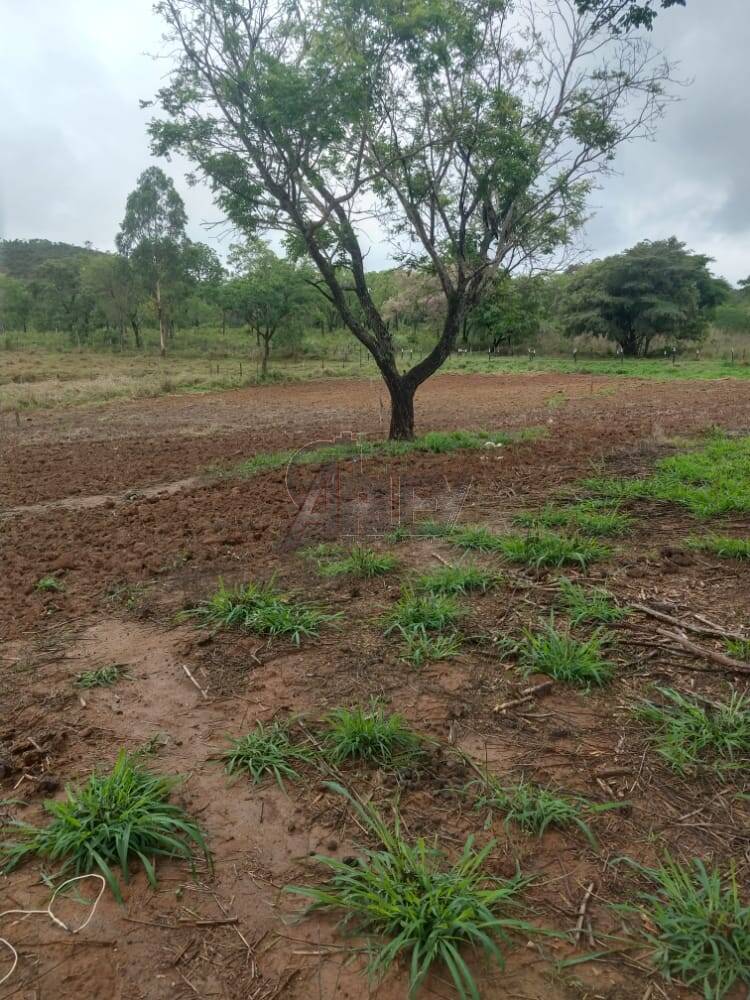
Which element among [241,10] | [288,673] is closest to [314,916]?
[288,673]

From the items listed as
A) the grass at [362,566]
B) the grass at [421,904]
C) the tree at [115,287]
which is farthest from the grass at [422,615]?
the tree at [115,287]

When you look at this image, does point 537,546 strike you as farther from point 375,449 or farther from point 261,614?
point 375,449

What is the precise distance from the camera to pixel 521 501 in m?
Result: 5.64

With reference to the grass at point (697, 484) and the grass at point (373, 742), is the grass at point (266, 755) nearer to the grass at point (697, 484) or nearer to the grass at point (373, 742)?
the grass at point (373, 742)

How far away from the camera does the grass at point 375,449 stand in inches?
→ 326

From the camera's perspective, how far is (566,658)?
282 centimetres

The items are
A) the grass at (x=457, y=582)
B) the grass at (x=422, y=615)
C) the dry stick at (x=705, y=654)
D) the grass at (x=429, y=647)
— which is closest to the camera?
the dry stick at (x=705, y=654)

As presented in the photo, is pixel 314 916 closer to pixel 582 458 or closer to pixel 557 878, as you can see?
pixel 557 878

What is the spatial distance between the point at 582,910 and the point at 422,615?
1.79 m

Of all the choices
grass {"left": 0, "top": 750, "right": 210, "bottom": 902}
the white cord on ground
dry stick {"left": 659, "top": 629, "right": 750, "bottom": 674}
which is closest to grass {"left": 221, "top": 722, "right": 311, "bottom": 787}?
grass {"left": 0, "top": 750, "right": 210, "bottom": 902}

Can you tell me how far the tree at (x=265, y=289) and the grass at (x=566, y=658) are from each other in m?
24.9

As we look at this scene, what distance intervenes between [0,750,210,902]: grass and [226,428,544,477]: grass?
19.6 ft

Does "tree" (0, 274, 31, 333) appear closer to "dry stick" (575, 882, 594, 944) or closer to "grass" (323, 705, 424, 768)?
"grass" (323, 705, 424, 768)

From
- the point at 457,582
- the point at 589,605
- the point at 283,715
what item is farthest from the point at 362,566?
the point at 283,715
